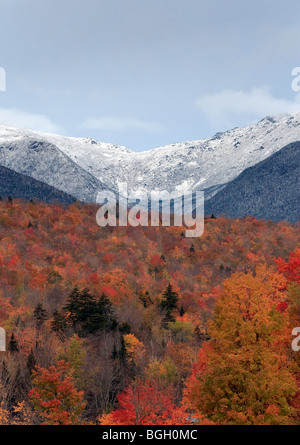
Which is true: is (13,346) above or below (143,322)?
below

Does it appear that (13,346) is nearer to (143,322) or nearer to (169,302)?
(143,322)

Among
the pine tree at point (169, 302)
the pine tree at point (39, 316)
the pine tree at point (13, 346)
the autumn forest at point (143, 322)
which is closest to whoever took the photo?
the autumn forest at point (143, 322)

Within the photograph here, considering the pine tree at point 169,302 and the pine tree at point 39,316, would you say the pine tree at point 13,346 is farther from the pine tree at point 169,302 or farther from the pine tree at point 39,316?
the pine tree at point 169,302

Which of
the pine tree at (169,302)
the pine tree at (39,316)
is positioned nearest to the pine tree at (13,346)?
the pine tree at (39,316)

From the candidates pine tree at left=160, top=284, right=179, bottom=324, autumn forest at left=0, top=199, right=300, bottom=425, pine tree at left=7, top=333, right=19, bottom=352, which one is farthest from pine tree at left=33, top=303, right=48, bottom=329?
pine tree at left=160, top=284, right=179, bottom=324

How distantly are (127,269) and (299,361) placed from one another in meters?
79.1

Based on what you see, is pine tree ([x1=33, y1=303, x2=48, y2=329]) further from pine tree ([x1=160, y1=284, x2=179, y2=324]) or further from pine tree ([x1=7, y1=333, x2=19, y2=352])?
pine tree ([x1=160, y1=284, x2=179, y2=324])

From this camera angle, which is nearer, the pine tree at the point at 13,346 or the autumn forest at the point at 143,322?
the autumn forest at the point at 143,322

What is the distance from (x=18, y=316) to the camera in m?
69.0

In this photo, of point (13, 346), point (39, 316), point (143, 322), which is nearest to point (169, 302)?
point (143, 322)

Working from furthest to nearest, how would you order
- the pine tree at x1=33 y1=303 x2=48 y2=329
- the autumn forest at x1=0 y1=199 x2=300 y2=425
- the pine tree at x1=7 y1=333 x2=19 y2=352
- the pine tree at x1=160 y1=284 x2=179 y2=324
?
the pine tree at x1=160 y1=284 x2=179 y2=324 → the pine tree at x1=33 y1=303 x2=48 y2=329 → the pine tree at x1=7 y1=333 x2=19 y2=352 → the autumn forest at x1=0 y1=199 x2=300 y2=425

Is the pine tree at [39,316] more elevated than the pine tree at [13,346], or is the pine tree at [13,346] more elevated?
the pine tree at [39,316]
